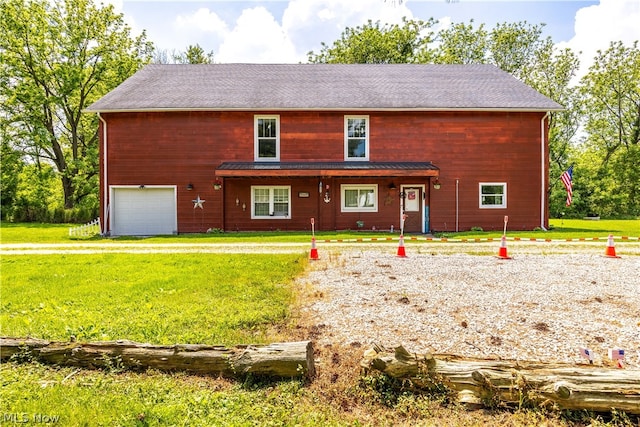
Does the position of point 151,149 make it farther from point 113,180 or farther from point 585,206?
point 585,206

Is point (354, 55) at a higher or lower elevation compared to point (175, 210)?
higher

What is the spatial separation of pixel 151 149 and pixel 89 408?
15.1 meters

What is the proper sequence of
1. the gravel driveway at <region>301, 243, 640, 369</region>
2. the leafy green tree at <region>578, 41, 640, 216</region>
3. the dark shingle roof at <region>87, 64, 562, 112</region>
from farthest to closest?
the leafy green tree at <region>578, 41, 640, 216</region>, the dark shingle roof at <region>87, 64, 562, 112</region>, the gravel driveway at <region>301, 243, 640, 369</region>

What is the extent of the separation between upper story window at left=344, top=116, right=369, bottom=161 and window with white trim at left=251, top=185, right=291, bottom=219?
3.29 meters

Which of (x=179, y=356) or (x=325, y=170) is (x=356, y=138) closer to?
(x=325, y=170)

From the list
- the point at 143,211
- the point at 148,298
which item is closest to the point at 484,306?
the point at 148,298

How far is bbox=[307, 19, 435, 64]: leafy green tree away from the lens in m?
32.9

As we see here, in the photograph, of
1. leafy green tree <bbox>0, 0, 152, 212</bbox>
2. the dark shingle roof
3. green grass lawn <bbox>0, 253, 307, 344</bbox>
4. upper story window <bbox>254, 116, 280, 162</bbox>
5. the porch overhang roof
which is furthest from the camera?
leafy green tree <bbox>0, 0, 152, 212</bbox>

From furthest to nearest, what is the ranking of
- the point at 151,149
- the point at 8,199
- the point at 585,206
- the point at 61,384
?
the point at 585,206 < the point at 8,199 < the point at 151,149 < the point at 61,384

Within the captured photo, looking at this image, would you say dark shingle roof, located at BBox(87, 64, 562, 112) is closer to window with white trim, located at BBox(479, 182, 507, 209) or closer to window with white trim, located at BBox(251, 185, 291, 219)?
window with white trim, located at BBox(479, 182, 507, 209)

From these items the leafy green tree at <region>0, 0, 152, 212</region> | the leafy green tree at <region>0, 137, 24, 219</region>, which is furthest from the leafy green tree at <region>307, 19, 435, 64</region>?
the leafy green tree at <region>0, 137, 24, 219</region>

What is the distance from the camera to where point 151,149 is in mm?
16031

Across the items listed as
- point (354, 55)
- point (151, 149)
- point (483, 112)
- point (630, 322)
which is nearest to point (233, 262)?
point (630, 322)

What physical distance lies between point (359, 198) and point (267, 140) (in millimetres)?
4856
